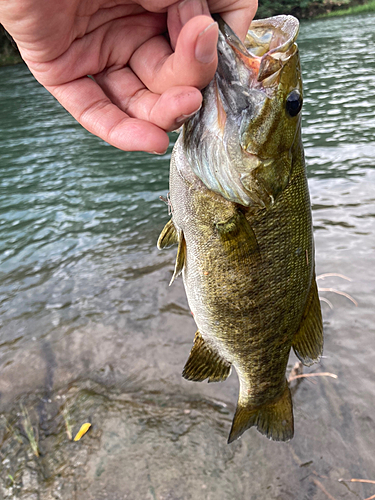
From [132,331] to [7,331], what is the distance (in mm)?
1748

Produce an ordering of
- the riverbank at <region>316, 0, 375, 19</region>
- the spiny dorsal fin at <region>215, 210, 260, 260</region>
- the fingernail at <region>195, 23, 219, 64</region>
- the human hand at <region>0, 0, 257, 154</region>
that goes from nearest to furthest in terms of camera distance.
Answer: the fingernail at <region>195, 23, 219, 64</region>, the human hand at <region>0, 0, 257, 154</region>, the spiny dorsal fin at <region>215, 210, 260, 260</region>, the riverbank at <region>316, 0, 375, 19</region>

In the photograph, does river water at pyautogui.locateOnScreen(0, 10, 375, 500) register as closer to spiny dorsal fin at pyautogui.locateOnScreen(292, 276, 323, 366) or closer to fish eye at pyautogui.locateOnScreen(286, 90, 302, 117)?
spiny dorsal fin at pyautogui.locateOnScreen(292, 276, 323, 366)

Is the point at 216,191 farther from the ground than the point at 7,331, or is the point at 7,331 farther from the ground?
the point at 216,191

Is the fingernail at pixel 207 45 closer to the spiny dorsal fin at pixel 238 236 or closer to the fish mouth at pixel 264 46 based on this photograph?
the fish mouth at pixel 264 46

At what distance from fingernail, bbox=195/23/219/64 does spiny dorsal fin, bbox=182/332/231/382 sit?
5.56 feet

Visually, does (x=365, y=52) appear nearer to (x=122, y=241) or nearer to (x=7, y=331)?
(x=122, y=241)

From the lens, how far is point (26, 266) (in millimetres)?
6973

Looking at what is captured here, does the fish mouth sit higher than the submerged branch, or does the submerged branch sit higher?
the fish mouth

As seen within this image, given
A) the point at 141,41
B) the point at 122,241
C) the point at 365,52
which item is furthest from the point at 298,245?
the point at 365,52

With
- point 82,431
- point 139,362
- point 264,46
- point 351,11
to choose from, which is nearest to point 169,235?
point 264,46

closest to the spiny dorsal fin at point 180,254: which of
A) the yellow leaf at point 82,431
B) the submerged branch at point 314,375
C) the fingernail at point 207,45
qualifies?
the fingernail at point 207,45

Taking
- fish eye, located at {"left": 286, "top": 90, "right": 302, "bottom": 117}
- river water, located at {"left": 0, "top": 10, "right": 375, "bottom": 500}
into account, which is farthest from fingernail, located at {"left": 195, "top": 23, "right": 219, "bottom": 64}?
A: river water, located at {"left": 0, "top": 10, "right": 375, "bottom": 500}

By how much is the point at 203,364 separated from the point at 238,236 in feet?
3.34

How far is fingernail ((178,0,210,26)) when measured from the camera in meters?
1.66
